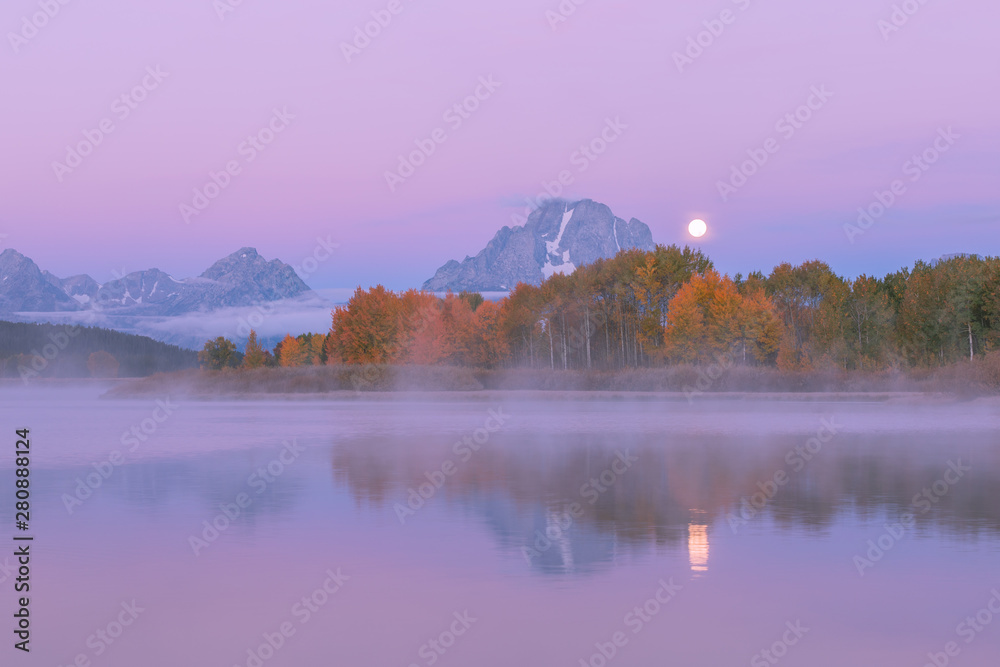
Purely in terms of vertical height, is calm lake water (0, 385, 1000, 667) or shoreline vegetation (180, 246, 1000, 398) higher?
shoreline vegetation (180, 246, 1000, 398)

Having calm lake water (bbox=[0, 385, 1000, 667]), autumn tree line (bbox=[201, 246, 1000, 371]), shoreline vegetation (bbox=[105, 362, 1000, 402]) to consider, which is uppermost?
autumn tree line (bbox=[201, 246, 1000, 371])

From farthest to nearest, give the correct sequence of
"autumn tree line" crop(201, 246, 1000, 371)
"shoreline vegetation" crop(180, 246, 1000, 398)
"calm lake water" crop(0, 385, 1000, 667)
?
1. "autumn tree line" crop(201, 246, 1000, 371)
2. "shoreline vegetation" crop(180, 246, 1000, 398)
3. "calm lake water" crop(0, 385, 1000, 667)

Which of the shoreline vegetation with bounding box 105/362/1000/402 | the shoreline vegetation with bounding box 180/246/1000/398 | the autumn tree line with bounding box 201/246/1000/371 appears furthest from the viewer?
the autumn tree line with bounding box 201/246/1000/371

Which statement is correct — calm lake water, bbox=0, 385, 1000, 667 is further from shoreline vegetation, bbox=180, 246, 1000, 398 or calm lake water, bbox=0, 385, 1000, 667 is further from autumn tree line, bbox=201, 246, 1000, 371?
autumn tree line, bbox=201, 246, 1000, 371

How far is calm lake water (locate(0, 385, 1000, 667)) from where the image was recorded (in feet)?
30.6

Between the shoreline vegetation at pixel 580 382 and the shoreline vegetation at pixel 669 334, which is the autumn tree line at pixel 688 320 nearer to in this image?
the shoreline vegetation at pixel 669 334

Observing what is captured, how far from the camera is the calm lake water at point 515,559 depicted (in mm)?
9328

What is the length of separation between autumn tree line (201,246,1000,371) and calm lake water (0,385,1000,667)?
188 ft

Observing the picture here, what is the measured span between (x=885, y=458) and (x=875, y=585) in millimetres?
15984

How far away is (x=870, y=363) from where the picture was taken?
79.1 metres

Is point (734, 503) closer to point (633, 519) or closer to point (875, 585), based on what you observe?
point (633, 519)

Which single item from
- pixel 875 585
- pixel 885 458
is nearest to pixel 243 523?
pixel 875 585

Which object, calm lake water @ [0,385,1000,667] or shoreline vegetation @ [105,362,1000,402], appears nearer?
calm lake water @ [0,385,1000,667]

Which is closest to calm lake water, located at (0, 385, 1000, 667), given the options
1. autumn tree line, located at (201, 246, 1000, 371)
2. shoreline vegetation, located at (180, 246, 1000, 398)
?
shoreline vegetation, located at (180, 246, 1000, 398)
